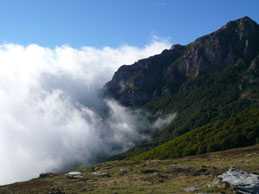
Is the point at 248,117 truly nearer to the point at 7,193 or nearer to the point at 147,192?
the point at 147,192

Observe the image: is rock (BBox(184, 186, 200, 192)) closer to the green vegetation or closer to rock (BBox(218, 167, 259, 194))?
rock (BBox(218, 167, 259, 194))

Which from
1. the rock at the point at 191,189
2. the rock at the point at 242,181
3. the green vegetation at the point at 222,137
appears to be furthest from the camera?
the green vegetation at the point at 222,137

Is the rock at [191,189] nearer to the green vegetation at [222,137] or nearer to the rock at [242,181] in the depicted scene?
the rock at [242,181]

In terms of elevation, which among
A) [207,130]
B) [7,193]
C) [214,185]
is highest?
[207,130]

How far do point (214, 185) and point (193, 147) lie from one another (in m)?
79.2

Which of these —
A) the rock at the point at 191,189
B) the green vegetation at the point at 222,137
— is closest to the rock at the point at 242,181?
the rock at the point at 191,189

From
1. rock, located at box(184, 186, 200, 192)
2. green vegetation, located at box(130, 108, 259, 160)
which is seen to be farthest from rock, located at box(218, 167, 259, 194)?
green vegetation, located at box(130, 108, 259, 160)

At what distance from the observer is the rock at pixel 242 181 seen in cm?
2502

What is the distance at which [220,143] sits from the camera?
92.4m

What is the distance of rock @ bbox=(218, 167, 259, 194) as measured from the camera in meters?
25.0

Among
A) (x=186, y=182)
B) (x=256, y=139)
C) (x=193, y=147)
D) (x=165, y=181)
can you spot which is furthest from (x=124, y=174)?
(x=193, y=147)

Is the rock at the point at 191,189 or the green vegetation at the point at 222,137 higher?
the green vegetation at the point at 222,137

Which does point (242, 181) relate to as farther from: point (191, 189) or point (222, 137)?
point (222, 137)

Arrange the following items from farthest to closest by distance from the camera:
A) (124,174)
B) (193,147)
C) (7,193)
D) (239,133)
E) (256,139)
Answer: (193,147) → (239,133) → (256,139) → (124,174) → (7,193)
